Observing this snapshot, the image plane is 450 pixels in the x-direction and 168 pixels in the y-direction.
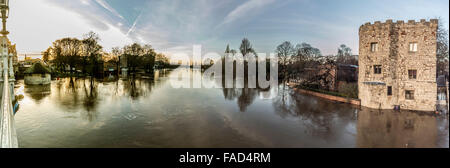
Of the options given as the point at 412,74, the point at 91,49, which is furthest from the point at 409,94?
the point at 91,49

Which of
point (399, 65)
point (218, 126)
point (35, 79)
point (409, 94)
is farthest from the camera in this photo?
point (35, 79)

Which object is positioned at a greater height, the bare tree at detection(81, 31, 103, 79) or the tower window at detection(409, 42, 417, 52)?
the bare tree at detection(81, 31, 103, 79)

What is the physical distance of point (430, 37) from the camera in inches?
529

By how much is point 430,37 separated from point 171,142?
54.4ft

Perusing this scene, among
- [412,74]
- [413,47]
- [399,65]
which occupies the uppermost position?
[413,47]

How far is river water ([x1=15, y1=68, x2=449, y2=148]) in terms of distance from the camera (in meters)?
8.03

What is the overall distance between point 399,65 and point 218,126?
42.8 feet

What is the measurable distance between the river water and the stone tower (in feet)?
4.29

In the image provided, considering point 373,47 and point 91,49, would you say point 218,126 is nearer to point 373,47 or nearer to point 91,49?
point 373,47

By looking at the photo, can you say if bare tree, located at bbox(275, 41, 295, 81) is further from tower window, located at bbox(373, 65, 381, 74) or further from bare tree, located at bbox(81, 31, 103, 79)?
bare tree, located at bbox(81, 31, 103, 79)

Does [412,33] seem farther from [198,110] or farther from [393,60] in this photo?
[198,110]

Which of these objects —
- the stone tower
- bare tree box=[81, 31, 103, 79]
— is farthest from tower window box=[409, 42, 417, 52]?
bare tree box=[81, 31, 103, 79]

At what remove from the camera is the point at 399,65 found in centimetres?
1436
